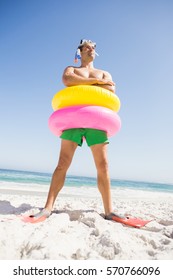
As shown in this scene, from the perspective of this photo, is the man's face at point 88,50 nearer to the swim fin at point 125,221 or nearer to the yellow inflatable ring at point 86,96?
the yellow inflatable ring at point 86,96

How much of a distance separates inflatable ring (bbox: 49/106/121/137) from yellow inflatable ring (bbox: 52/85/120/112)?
79mm

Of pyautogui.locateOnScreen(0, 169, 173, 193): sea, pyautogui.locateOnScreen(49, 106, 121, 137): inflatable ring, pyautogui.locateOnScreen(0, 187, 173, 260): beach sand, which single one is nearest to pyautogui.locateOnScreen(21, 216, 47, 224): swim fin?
pyautogui.locateOnScreen(0, 187, 173, 260): beach sand

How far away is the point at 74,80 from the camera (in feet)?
9.36

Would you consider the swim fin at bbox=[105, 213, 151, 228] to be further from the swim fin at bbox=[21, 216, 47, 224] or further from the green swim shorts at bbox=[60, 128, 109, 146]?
the green swim shorts at bbox=[60, 128, 109, 146]

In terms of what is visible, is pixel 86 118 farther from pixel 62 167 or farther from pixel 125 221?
pixel 125 221

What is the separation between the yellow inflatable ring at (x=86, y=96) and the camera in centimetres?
271

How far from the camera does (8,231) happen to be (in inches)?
69.7

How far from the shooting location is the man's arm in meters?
2.84

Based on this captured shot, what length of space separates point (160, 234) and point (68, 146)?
1.38 meters

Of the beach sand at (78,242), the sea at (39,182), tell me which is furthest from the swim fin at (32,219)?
the sea at (39,182)

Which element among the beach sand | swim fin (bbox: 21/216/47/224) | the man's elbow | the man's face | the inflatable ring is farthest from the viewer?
the man's face

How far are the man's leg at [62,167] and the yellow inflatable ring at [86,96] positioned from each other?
491 millimetres

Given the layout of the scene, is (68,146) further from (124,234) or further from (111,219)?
(124,234)

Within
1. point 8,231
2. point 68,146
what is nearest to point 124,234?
point 8,231
